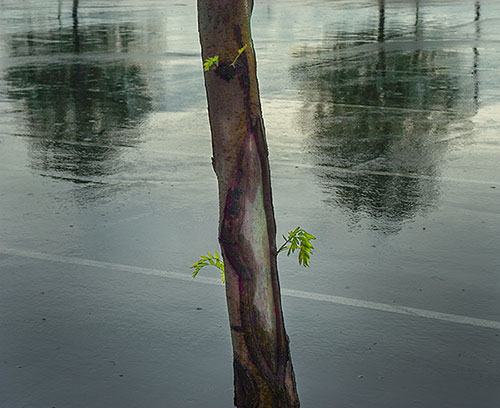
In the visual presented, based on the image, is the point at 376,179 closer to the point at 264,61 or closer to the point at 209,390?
the point at 209,390

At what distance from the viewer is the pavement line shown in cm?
614

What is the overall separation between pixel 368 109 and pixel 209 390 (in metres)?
8.81

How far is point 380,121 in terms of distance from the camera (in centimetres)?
1268

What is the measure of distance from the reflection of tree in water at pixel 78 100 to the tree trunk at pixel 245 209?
5.73 meters

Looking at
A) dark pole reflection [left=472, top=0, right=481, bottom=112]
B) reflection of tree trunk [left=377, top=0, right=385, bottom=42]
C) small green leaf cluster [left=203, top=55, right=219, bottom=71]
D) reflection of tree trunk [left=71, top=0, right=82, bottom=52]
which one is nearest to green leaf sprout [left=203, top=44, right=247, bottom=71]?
small green leaf cluster [left=203, top=55, right=219, bottom=71]

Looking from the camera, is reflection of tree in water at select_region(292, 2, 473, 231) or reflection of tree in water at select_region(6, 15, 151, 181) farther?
reflection of tree in water at select_region(6, 15, 151, 181)

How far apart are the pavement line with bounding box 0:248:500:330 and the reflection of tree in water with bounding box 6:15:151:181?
8.23 feet

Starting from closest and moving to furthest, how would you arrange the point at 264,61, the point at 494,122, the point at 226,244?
1. the point at 226,244
2. the point at 494,122
3. the point at 264,61

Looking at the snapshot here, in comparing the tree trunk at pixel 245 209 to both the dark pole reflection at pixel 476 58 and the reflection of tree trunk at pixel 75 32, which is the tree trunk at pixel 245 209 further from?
the reflection of tree trunk at pixel 75 32

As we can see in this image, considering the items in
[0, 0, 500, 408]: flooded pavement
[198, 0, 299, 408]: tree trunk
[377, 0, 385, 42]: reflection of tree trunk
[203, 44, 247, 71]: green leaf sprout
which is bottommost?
[377, 0, 385, 42]: reflection of tree trunk

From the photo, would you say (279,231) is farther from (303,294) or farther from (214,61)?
(214,61)

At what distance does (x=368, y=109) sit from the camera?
13547 mm

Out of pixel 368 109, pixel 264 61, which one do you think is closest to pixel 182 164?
pixel 368 109

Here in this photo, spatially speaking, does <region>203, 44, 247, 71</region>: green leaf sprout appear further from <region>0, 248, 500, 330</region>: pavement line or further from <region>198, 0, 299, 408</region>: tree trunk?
<region>0, 248, 500, 330</region>: pavement line
